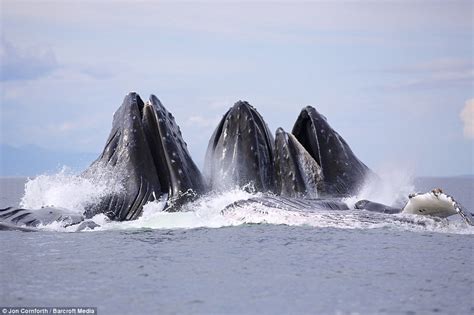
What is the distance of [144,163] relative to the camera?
634 inches

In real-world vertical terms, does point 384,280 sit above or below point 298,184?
below

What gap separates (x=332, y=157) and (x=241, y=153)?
2.00 metres

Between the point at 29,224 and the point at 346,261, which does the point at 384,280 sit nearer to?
the point at 346,261

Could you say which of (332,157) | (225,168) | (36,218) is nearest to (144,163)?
(225,168)

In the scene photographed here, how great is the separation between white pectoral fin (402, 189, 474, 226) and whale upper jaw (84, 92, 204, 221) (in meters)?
4.28

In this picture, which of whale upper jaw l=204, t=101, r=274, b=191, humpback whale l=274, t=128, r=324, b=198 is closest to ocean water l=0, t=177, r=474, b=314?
whale upper jaw l=204, t=101, r=274, b=191

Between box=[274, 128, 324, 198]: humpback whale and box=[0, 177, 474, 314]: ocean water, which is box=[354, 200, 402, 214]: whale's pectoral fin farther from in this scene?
box=[274, 128, 324, 198]: humpback whale

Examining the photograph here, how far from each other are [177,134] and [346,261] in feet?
19.7

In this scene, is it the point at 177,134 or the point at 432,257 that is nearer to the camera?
the point at 432,257

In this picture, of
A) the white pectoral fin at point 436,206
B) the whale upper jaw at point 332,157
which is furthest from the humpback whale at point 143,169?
the white pectoral fin at point 436,206

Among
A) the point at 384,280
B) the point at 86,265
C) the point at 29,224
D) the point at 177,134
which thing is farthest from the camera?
the point at 177,134

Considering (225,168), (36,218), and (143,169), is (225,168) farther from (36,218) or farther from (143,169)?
(36,218)

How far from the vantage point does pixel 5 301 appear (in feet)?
30.6

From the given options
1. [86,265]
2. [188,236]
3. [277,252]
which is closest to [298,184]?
[188,236]
